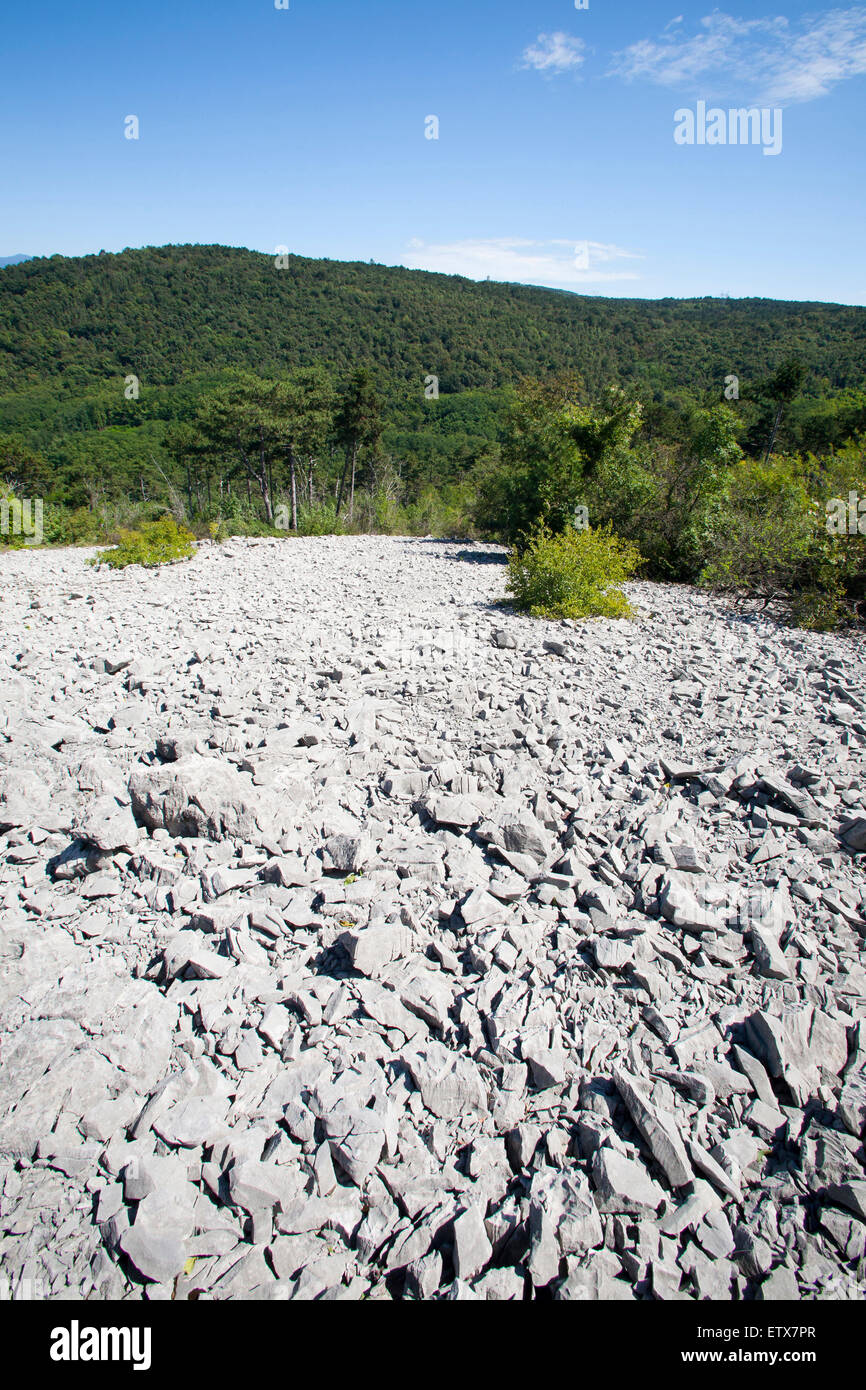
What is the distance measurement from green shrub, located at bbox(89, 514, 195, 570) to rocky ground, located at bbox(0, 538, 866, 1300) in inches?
306

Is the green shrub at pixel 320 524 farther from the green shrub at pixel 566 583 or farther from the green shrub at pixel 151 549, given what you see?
the green shrub at pixel 566 583

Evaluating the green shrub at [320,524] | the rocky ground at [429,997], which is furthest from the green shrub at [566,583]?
the green shrub at [320,524]

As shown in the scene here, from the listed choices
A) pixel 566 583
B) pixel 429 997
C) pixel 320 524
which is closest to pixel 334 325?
pixel 320 524

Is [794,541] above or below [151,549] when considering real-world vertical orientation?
below

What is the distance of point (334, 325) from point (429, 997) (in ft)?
287

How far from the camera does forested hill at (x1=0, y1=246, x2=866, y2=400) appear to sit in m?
64.9

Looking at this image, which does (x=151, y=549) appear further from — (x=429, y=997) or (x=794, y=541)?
(x=429, y=997)

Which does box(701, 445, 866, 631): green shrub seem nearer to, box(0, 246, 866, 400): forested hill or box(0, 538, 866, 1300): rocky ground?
box(0, 538, 866, 1300): rocky ground

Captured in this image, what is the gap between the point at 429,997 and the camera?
2318 mm

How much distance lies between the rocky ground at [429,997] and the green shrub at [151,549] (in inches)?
306

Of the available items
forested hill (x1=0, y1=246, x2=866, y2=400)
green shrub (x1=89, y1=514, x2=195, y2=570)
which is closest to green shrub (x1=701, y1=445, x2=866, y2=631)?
green shrub (x1=89, y1=514, x2=195, y2=570)

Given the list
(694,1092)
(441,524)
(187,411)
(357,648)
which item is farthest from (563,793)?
(187,411)

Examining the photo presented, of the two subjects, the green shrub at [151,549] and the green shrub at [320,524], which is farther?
Answer: the green shrub at [320,524]

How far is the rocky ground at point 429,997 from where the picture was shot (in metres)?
1.66
